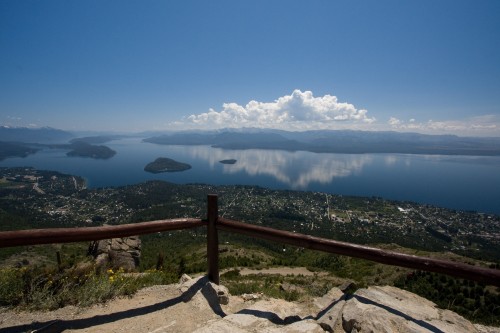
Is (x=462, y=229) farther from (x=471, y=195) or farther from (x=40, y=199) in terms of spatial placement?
(x=40, y=199)

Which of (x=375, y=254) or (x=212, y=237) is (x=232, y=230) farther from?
(x=375, y=254)

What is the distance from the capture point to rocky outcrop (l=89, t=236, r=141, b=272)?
10.4 m

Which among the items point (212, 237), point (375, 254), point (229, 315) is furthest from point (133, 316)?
point (375, 254)

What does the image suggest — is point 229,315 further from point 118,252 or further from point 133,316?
point 118,252

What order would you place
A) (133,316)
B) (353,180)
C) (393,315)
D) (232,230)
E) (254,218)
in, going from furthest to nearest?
(353,180)
(254,218)
(232,230)
(133,316)
(393,315)

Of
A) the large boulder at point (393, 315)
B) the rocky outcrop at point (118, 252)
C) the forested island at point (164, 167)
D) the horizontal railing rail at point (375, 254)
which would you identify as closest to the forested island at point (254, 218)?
the rocky outcrop at point (118, 252)

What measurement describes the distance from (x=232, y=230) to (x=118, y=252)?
29.8ft

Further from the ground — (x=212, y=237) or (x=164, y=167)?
(x=212, y=237)

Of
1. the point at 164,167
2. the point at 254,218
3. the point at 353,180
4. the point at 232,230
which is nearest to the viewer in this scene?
the point at 232,230

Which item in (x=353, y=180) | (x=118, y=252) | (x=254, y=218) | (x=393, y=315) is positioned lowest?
(x=353, y=180)

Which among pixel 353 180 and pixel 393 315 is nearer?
pixel 393 315

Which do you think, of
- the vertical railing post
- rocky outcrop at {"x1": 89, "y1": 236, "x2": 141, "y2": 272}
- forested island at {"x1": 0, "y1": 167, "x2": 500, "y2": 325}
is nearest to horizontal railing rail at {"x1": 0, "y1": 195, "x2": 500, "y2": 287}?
the vertical railing post

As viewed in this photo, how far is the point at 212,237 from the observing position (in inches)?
170

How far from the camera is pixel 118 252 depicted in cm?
1134
